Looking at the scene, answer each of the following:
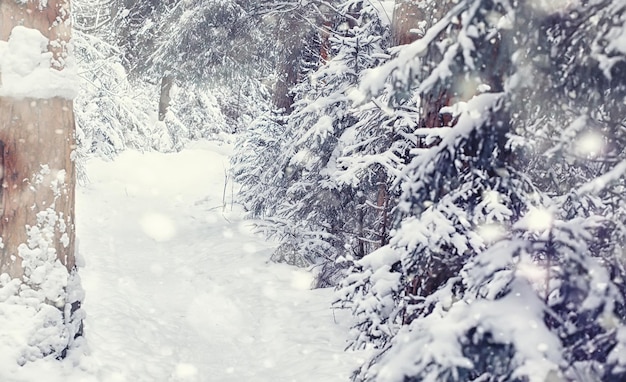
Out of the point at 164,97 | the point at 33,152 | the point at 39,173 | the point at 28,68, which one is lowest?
the point at 164,97

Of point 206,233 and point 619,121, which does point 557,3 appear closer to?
point 619,121

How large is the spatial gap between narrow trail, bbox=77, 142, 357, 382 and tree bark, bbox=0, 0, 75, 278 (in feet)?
3.98

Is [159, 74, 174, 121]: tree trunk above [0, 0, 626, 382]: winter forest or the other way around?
the other way around

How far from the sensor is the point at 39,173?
4461 millimetres

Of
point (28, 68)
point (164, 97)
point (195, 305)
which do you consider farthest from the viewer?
point (164, 97)

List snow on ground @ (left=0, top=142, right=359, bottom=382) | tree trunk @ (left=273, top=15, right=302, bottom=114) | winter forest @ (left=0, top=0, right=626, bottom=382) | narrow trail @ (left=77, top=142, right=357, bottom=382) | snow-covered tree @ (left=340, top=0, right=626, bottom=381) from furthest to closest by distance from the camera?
tree trunk @ (left=273, top=15, right=302, bottom=114)
narrow trail @ (left=77, top=142, right=357, bottom=382)
snow on ground @ (left=0, top=142, right=359, bottom=382)
winter forest @ (left=0, top=0, right=626, bottom=382)
snow-covered tree @ (left=340, top=0, right=626, bottom=381)

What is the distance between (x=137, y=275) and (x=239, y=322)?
2.26 meters

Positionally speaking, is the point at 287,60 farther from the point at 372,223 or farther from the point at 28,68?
the point at 28,68

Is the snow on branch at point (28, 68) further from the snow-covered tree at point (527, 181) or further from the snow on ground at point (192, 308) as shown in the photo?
the snow-covered tree at point (527, 181)

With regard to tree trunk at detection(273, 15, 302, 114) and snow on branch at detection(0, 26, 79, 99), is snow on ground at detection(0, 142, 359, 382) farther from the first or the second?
tree trunk at detection(273, 15, 302, 114)

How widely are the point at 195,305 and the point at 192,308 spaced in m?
0.12

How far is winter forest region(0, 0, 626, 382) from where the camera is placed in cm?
233

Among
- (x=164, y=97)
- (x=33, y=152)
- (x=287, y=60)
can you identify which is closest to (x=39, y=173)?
(x=33, y=152)

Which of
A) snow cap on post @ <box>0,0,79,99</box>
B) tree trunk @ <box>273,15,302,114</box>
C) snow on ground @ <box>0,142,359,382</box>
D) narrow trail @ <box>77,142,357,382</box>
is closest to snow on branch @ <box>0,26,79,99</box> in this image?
snow cap on post @ <box>0,0,79,99</box>
